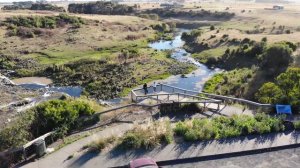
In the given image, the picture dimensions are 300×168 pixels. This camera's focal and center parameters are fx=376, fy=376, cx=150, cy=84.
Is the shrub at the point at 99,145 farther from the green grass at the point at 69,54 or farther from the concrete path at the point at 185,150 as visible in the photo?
the green grass at the point at 69,54

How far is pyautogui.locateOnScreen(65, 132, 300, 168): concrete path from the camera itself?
17.0 m

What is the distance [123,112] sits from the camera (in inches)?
930

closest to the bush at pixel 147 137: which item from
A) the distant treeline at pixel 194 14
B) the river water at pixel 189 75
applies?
the river water at pixel 189 75

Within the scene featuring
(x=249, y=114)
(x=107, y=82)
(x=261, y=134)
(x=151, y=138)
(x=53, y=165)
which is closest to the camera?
(x=53, y=165)

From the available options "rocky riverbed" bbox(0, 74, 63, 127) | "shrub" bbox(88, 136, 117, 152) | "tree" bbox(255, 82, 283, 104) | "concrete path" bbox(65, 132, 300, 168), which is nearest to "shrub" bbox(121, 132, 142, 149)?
"concrete path" bbox(65, 132, 300, 168)

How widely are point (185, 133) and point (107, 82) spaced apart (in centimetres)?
3276

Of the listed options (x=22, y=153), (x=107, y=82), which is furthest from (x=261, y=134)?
(x=107, y=82)

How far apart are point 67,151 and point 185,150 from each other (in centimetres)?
571

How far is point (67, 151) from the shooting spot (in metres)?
18.2

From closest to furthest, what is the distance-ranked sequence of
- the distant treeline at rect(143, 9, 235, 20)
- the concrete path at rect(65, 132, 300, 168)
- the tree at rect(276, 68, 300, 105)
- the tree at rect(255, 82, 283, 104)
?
the concrete path at rect(65, 132, 300, 168) → the tree at rect(276, 68, 300, 105) → the tree at rect(255, 82, 283, 104) → the distant treeline at rect(143, 9, 235, 20)

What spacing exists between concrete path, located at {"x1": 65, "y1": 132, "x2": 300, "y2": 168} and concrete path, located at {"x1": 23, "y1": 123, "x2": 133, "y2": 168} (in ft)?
1.74

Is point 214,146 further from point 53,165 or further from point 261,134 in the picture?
point 53,165

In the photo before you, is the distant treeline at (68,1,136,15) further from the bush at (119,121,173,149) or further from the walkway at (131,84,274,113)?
the bush at (119,121,173,149)

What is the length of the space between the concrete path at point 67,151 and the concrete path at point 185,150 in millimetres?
529
